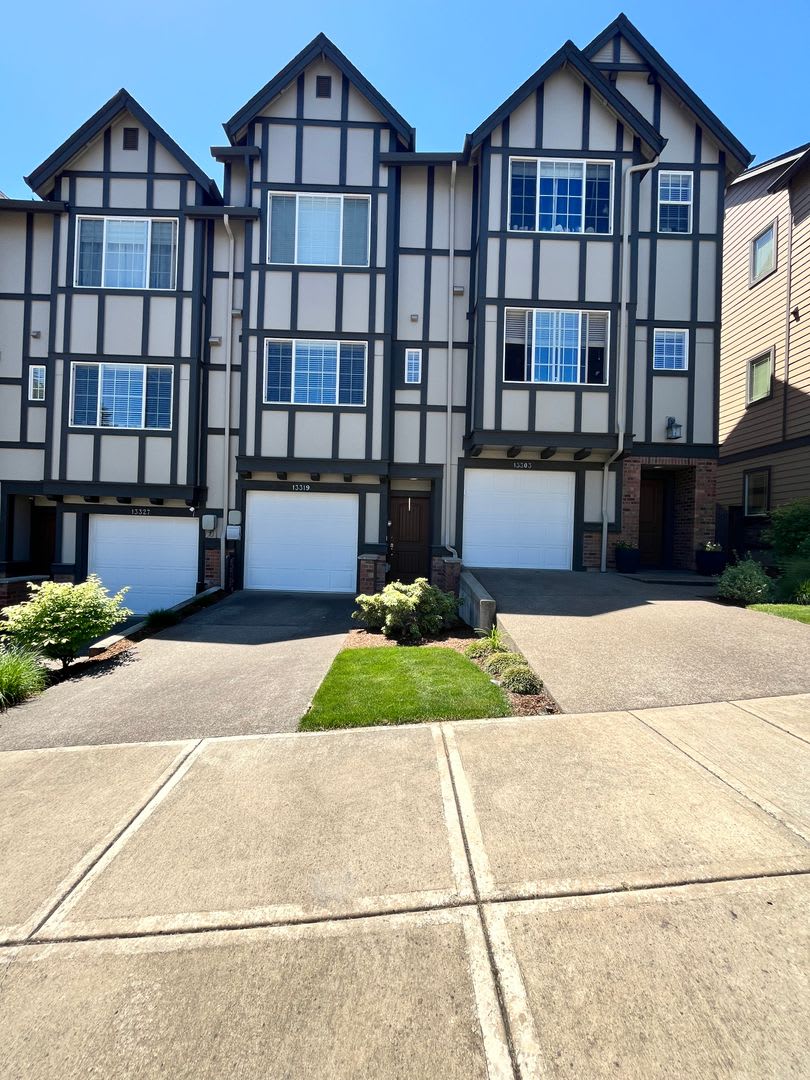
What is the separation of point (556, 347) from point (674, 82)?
7.46 metres

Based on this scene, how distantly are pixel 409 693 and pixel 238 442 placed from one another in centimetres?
927

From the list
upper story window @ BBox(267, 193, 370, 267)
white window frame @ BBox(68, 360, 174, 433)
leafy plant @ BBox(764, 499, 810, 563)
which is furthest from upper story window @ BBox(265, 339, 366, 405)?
leafy plant @ BBox(764, 499, 810, 563)

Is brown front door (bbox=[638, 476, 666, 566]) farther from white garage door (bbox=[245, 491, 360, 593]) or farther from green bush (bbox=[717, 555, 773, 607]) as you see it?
white garage door (bbox=[245, 491, 360, 593])

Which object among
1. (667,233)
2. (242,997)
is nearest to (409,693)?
(242,997)

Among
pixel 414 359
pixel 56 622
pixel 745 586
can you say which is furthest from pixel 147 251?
pixel 745 586

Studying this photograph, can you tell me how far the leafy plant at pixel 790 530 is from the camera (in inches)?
417

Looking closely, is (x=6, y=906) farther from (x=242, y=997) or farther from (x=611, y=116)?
(x=611, y=116)

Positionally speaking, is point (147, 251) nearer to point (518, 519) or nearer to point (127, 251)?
point (127, 251)

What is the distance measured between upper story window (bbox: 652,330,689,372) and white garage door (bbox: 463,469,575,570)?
3581 millimetres

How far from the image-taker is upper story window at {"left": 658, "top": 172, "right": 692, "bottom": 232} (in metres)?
12.8

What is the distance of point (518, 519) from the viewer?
12859mm

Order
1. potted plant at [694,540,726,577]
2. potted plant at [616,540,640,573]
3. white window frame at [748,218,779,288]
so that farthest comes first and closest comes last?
white window frame at [748,218,779,288], potted plant at [616,540,640,573], potted plant at [694,540,726,577]

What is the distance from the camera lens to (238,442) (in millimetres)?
12688

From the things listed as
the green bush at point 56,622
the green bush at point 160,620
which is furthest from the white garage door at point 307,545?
the green bush at point 56,622
